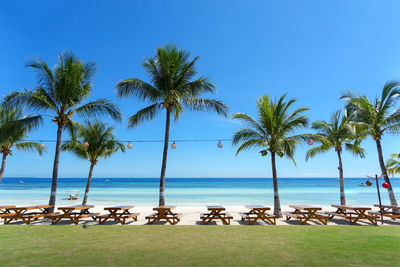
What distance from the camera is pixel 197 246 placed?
4.95 meters

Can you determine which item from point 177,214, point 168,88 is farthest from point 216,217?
point 168,88

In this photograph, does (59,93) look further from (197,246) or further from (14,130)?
(197,246)

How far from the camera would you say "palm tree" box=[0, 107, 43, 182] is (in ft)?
29.9

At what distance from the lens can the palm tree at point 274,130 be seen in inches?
389

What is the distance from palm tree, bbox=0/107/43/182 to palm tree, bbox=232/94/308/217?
876 cm

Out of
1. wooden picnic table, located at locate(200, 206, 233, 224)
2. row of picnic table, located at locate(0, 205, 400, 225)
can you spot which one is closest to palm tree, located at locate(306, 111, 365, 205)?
row of picnic table, located at locate(0, 205, 400, 225)

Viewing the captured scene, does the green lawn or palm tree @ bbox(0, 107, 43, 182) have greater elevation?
palm tree @ bbox(0, 107, 43, 182)

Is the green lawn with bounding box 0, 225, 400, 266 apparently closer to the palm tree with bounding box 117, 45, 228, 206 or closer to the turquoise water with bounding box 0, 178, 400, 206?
the palm tree with bounding box 117, 45, 228, 206

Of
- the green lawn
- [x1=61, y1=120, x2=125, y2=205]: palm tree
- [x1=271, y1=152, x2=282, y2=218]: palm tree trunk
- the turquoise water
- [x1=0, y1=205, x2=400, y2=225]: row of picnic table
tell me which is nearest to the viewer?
the green lawn

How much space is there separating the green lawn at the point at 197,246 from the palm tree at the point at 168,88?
4223mm

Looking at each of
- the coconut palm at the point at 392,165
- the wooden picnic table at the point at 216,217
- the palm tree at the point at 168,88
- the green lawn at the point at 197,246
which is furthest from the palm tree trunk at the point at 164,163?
the coconut palm at the point at 392,165

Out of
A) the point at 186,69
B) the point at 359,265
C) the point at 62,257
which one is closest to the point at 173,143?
the point at 186,69

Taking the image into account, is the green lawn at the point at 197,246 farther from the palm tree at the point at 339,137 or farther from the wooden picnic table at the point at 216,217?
the palm tree at the point at 339,137

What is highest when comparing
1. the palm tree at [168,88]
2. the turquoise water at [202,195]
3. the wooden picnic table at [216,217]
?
the palm tree at [168,88]
